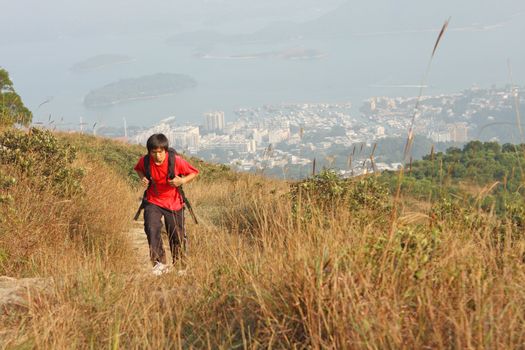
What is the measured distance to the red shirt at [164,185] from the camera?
6.11 meters

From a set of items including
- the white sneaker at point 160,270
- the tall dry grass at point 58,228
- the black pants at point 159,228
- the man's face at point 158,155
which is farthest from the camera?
the black pants at point 159,228

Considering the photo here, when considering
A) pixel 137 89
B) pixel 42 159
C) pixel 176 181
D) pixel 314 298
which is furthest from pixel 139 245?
pixel 137 89

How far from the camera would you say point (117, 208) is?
8.06 metres

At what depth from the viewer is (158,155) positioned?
5980mm

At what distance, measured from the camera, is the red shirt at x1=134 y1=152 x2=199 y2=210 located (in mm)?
6109

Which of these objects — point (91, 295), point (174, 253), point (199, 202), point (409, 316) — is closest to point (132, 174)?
point (199, 202)

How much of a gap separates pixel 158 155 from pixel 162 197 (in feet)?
1.56

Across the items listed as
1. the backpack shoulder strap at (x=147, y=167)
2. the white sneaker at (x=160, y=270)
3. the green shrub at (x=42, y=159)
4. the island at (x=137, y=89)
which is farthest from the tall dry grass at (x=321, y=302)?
the island at (x=137, y=89)

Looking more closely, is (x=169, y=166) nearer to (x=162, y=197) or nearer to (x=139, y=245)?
(x=162, y=197)

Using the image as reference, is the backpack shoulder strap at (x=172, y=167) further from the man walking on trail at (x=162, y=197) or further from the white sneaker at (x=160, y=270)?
the white sneaker at (x=160, y=270)

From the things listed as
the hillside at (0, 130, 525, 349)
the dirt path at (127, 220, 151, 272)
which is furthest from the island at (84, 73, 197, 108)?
the hillside at (0, 130, 525, 349)

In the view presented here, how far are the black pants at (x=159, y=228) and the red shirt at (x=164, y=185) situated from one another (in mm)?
65

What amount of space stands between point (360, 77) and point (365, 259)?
147742 mm

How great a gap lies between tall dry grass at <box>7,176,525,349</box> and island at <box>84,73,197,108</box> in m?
124
